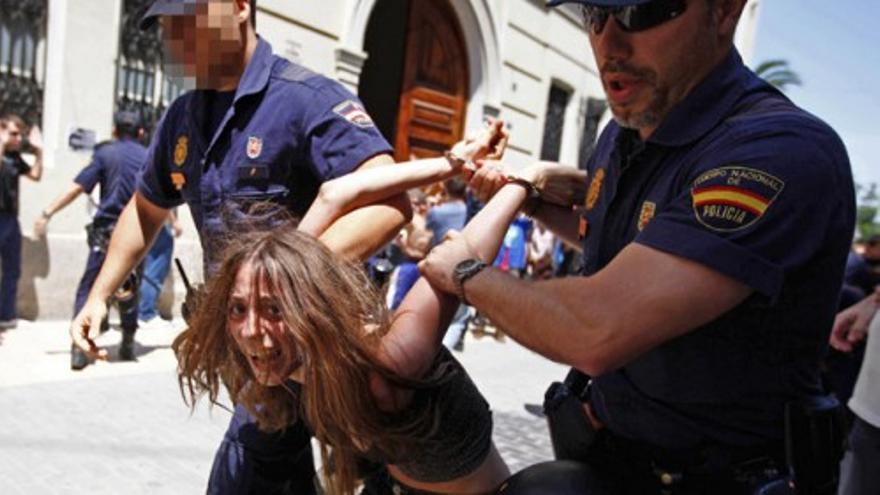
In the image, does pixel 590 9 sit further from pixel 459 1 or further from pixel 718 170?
pixel 459 1

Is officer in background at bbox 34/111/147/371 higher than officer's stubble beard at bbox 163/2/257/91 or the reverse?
the reverse

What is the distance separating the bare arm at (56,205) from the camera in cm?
588

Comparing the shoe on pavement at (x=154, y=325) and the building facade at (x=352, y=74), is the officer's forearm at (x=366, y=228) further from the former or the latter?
the shoe on pavement at (x=154, y=325)

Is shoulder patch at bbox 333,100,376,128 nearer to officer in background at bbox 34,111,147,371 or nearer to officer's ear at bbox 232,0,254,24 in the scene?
officer's ear at bbox 232,0,254,24

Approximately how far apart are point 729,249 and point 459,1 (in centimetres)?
919

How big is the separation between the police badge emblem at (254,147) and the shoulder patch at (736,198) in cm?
134

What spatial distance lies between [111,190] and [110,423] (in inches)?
81.6

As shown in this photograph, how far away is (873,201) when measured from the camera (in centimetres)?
5644

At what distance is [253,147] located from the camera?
2.25m

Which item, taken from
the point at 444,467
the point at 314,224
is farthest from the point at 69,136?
the point at 444,467

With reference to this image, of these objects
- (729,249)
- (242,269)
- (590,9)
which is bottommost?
(242,269)

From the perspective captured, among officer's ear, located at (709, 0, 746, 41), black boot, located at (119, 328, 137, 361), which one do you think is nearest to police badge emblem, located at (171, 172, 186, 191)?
officer's ear, located at (709, 0, 746, 41)

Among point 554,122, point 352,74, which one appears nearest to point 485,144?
point 352,74

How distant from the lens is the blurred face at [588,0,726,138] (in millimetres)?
1511
